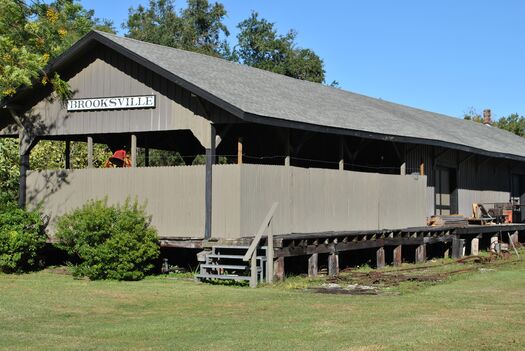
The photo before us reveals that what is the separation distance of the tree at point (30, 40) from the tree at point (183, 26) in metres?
32.7

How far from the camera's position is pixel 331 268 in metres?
19.7

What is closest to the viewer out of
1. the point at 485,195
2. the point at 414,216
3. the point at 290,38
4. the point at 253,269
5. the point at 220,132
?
the point at 253,269

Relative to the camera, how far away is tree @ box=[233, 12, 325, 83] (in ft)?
182

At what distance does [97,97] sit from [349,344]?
12.5 meters

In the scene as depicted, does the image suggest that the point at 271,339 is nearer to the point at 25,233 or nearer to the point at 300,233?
the point at 300,233

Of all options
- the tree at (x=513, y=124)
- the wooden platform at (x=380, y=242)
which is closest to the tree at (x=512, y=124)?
the tree at (x=513, y=124)

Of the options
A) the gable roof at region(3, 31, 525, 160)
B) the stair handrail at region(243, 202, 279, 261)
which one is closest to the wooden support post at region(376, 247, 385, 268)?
the gable roof at region(3, 31, 525, 160)

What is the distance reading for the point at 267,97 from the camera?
2019 centimetres

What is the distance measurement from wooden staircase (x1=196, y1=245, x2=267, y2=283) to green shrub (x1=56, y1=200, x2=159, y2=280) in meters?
1.45

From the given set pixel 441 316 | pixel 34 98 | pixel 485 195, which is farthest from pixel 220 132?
pixel 485 195

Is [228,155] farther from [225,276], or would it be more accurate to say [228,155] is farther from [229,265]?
[225,276]

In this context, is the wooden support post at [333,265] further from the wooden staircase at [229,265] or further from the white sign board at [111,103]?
the white sign board at [111,103]

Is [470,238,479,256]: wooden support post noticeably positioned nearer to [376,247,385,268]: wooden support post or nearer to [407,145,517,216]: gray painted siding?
[407,145,517,216]: gray painted siding

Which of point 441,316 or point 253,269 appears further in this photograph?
point 253,269
